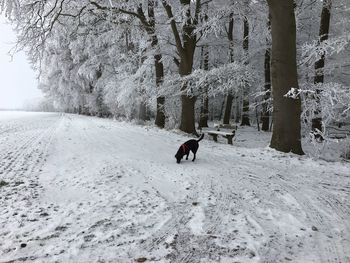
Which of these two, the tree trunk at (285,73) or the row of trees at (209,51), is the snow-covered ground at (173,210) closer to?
the tree trunk at (285,73)

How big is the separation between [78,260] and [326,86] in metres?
8.38

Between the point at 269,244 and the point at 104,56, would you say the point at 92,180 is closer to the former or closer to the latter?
the point at 269,244

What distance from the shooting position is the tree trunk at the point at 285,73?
962cm

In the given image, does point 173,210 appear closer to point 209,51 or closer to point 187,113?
point 187,113

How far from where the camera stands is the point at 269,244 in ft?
12.6

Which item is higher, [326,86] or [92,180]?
[326,86]

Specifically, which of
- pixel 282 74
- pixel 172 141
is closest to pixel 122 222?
pixel 282 74

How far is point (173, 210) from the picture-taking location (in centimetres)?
495

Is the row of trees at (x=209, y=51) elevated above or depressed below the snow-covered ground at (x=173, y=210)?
above

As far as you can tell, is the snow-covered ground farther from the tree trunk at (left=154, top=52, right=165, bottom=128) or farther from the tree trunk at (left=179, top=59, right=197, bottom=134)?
the tree trunk at (left=154, top=52, right=165, bottom=128)

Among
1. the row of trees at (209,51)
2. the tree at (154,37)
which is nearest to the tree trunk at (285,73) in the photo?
the row of trees at (209,51)

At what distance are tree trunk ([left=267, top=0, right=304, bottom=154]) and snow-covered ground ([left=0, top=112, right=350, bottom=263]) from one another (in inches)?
47.3

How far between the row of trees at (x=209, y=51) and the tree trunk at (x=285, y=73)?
3cm

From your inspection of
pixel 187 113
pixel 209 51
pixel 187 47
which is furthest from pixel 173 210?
pixel 209 51
